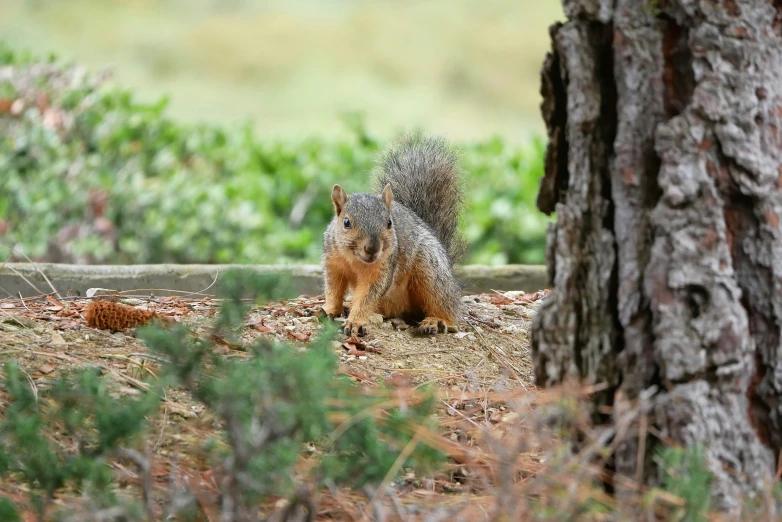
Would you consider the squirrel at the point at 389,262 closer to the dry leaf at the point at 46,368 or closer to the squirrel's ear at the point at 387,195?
the squirrel's ear at the point at 387,195

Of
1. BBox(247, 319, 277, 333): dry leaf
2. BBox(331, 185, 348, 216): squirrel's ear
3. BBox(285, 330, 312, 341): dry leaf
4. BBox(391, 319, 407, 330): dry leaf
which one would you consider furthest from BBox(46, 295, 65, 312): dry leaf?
BBox(391, 319, 407, 330): dry leaf

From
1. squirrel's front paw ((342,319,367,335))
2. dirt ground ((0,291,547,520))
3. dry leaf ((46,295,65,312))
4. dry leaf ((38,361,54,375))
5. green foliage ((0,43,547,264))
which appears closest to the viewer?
dirt ground ((0,291,547,520))

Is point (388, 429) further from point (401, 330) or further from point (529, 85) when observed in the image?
point (529, 85)

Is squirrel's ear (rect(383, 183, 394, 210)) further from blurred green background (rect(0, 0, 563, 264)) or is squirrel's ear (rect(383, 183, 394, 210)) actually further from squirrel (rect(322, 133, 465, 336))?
blurred green background (rect(0, 0, 563, 264))

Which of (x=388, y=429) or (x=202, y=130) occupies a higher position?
(x=202, y=130)

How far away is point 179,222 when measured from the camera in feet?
18.5

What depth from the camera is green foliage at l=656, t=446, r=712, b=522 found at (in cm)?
140

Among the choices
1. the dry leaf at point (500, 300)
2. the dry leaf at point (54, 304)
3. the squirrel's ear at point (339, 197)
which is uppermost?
the squirrel's ear at point (339, 197)

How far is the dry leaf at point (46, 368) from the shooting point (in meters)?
2.26

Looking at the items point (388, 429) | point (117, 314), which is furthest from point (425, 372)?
point (388, 429)

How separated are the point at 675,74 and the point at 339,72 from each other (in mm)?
8234

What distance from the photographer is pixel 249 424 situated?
148cm

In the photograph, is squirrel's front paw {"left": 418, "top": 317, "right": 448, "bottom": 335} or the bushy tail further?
the bushy tail

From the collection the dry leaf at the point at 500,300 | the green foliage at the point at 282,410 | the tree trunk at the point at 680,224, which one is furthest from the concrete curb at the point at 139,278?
the green foliage at the point at 282,410
